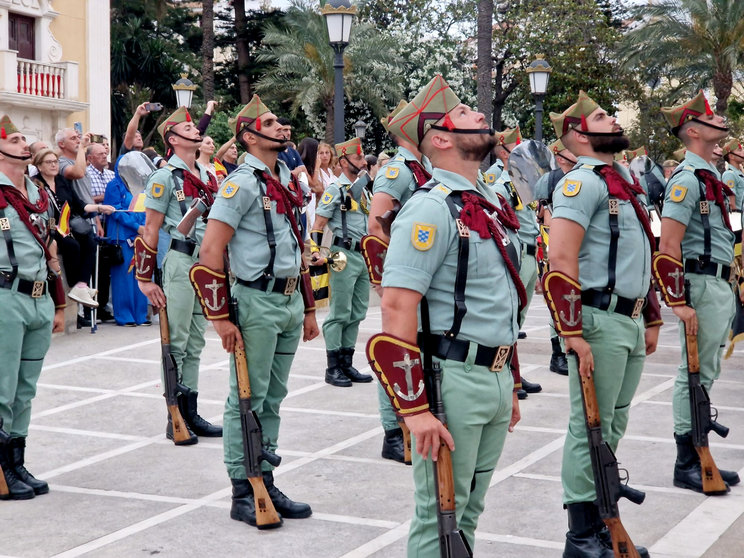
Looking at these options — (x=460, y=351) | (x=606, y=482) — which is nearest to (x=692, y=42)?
(x=606, y=482)

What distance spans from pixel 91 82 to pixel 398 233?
31.6 m

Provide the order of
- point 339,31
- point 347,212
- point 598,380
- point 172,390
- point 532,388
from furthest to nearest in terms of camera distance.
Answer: point 339,31, point 347,212, point 532,388, point 172,390, point 598,380

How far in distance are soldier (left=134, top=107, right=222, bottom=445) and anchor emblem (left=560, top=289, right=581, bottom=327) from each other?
3478 millimetres

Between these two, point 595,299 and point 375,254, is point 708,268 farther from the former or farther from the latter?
point 375,254

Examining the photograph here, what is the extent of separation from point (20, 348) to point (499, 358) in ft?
11.5

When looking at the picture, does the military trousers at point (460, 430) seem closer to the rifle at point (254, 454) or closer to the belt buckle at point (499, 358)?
the belt buckle at point (499, 358)

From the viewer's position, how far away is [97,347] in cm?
1161

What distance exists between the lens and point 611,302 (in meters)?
5.18

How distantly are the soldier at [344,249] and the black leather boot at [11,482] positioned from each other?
153 inches

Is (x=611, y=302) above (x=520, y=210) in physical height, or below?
below

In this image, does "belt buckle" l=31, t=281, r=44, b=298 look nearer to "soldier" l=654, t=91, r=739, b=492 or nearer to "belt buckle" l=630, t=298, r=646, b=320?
"belt buckle" l=630, t=298, r=646, b=320

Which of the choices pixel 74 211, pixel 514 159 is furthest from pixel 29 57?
pixel 514 159

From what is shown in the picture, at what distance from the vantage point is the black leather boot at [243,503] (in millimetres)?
5785

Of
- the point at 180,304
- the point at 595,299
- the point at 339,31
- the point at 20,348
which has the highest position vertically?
the point at 339,31
